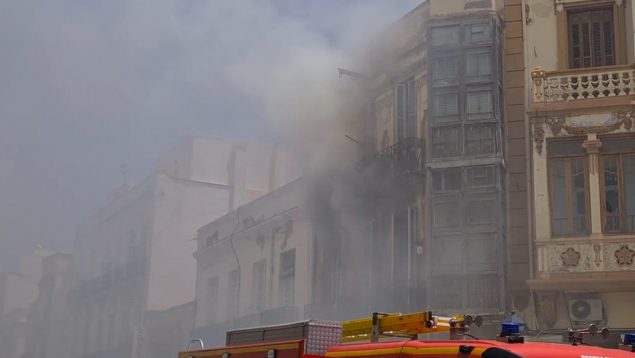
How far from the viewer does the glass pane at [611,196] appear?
59.8 feet

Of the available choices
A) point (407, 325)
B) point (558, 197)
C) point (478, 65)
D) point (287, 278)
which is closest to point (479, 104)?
point (478, 65)

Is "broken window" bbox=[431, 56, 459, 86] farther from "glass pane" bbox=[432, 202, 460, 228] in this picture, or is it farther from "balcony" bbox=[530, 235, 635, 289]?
"balcony" bbox=[530, 235, 635, 289]

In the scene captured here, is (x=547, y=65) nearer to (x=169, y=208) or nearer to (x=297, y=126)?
(x=297, y=126)

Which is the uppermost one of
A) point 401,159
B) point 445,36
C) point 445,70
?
point 445,36

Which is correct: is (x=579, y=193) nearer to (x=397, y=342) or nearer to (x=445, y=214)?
(x=445, y=214)

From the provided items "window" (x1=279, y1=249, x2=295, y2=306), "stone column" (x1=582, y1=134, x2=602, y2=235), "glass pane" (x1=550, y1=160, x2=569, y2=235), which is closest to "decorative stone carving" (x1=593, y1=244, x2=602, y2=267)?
"stone column" (x1=582, y1=134, x2=602, y2=235)

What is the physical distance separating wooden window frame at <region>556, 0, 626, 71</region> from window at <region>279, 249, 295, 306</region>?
916 cm

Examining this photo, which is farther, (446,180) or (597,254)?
(446,180)

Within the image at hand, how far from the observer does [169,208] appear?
36.4 m

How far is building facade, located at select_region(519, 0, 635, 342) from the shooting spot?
18.0m

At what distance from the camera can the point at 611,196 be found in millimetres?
18359

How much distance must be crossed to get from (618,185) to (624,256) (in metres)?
1.31

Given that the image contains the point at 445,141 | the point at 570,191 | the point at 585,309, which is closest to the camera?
the point at 585,309

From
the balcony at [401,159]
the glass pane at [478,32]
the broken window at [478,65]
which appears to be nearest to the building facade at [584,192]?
the broken window at [478,65]
